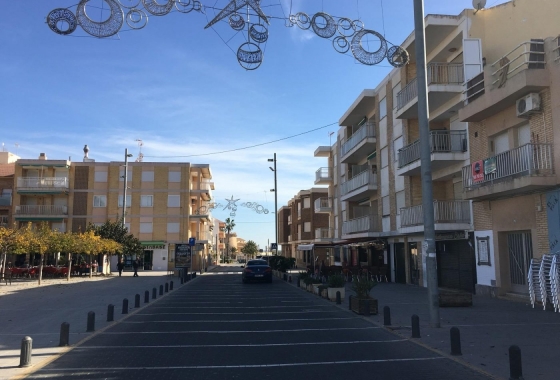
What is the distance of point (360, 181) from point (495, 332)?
23.2m

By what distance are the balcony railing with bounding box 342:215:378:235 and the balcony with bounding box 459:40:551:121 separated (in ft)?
43.1

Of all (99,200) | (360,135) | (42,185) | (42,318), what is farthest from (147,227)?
(42,318)

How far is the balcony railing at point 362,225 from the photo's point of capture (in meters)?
31.5

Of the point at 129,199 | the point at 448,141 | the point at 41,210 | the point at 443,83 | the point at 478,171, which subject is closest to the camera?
the point at 478,171

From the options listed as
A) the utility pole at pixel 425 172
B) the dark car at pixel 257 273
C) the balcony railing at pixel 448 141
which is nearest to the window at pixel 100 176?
the dark car at pixel 257 273

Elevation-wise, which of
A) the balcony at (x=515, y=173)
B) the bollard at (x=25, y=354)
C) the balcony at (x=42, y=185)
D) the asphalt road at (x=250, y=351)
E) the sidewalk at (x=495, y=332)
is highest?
the balcony at (x=42, y=185)

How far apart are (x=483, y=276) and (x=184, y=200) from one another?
40.1 meters

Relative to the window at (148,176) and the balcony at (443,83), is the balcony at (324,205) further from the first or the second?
the balcony at (443,83)

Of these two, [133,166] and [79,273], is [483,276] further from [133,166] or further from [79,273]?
[133,166]

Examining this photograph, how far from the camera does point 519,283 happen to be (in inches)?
698

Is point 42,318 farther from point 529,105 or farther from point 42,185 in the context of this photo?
point 42,185

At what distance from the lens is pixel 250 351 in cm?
936

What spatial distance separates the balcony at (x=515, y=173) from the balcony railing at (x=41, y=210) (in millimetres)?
46402

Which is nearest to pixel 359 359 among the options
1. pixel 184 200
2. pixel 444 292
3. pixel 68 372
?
pixel 68 372
